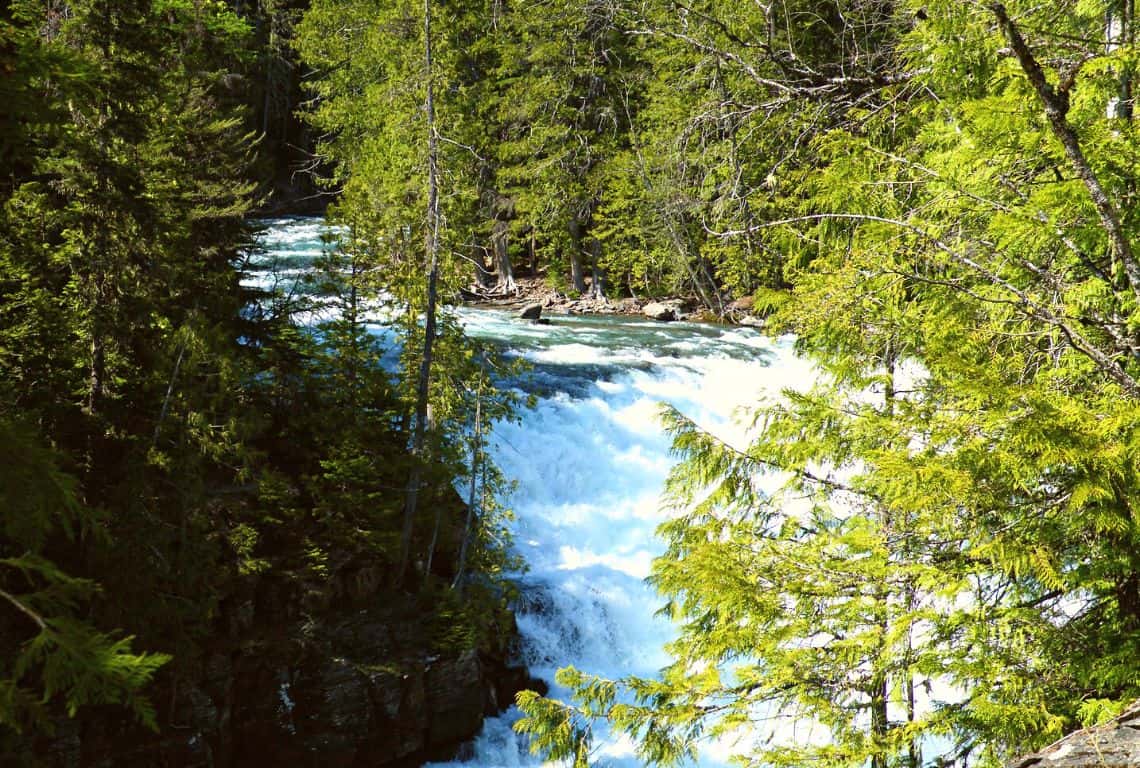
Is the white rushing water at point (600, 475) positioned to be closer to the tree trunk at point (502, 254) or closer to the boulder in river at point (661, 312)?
the boulder in river at point (661, 312)

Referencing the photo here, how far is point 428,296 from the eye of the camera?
11.1 metres

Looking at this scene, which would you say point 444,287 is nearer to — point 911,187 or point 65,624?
point 911,187

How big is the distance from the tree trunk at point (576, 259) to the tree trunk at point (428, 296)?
62.3 ft

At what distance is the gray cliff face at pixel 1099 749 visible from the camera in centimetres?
280

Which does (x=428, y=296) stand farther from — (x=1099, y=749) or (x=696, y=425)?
(x=1099, y=749)

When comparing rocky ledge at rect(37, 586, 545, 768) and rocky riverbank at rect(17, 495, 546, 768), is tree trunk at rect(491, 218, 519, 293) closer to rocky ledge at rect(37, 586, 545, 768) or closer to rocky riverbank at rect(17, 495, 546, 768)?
rocky riverbank at rect(17, 495, 546, 768)

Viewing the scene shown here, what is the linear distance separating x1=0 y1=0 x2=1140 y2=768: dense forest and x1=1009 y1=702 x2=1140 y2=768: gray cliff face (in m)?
0.43

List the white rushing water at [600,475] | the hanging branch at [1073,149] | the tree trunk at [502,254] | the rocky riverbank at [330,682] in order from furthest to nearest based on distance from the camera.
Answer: the tree trunk at [502,254], the white rushing water at [600,475], the rocky riverbank at [330,682], the hanging branch at [1073,149]

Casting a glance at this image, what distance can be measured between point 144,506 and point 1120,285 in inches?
300

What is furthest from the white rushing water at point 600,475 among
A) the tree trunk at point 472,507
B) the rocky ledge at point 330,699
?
the tree trunk at point 472,507

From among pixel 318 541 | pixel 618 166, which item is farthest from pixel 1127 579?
pixel 618 166

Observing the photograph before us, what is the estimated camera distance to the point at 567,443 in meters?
14.9

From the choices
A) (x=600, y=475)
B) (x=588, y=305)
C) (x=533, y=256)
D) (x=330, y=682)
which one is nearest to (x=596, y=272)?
(x=588, y=305)

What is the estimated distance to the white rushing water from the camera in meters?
11.6
